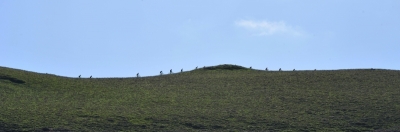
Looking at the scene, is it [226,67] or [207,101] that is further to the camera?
[226,67]

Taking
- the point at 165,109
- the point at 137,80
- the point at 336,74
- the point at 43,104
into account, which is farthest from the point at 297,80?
the point at 43,104

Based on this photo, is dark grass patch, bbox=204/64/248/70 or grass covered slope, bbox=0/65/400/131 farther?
dark grass patch, bbox=204/64/248/70

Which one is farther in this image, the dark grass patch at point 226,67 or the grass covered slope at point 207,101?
the dark grass patch at point 226,67

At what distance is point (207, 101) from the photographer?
39.4m

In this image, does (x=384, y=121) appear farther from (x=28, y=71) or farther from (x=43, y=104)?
(x=28, y=71)

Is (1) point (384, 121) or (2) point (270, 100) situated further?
(2) point (270, 100)

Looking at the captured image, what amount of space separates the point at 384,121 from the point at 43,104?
652 inches

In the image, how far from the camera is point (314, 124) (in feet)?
105

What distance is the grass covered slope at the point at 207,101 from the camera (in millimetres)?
31156

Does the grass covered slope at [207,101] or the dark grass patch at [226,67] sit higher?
the dark grass patch at [226,67]

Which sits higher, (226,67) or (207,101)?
(226,67)

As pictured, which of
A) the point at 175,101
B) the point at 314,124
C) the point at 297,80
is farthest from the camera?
the point at 297,80

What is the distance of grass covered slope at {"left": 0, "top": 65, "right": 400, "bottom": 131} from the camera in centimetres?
3116

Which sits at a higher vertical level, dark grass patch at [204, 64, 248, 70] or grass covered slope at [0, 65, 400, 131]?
dark grass patch at [204, 64, 248, 70]
